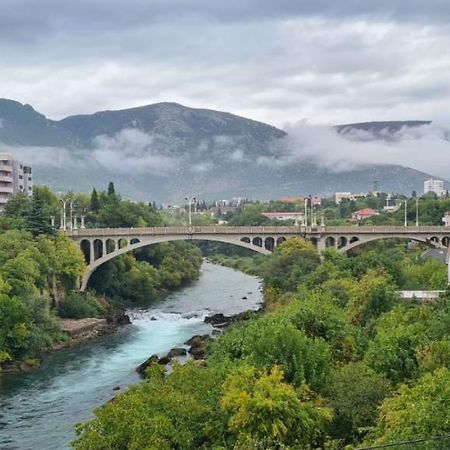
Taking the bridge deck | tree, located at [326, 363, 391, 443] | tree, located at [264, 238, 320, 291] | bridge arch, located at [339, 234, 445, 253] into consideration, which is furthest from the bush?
tree, located at [326, 363, 391, 443]

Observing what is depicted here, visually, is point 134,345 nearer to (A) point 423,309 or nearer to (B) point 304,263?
(B) point 304,263

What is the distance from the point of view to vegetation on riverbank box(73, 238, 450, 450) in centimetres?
2028

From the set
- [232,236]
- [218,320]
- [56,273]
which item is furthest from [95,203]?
[218,320]

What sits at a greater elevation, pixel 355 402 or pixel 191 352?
→ pixel 355 402

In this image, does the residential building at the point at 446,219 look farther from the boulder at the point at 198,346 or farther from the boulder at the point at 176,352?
the boulder at the point at 176,352

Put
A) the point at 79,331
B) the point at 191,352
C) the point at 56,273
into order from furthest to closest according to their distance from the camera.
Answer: the point at 56,273
the point at 79,331
the point at 191,352

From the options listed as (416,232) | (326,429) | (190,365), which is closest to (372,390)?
(326,429)

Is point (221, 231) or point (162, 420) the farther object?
point (221, 231)

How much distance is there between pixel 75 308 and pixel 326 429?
126ft

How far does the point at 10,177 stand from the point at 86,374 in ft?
160

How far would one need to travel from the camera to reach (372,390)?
22531 mm

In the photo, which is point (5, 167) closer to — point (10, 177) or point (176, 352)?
point (10, 177)

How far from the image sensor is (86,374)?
4197 centimetres

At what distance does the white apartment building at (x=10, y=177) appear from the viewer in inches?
3327
